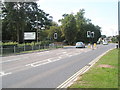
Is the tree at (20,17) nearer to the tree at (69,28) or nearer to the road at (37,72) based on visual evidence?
the tree at (69,28)

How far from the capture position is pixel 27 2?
2308 inches

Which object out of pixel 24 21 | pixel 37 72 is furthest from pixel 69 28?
pixel 37 72

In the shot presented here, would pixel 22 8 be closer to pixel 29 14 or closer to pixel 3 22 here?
pixel 29 14

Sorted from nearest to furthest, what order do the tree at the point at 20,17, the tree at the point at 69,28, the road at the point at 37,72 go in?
1. the road at the point at 37,72
2. the tree at the point at 20,17
3. the tree at the point at 69,28

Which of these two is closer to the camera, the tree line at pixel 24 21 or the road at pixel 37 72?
the road at pixel 37 72

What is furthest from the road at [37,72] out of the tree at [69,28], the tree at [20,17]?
the tree at [69,28]

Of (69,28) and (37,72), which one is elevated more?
(69,28)

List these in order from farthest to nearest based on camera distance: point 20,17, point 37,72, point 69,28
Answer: point 69,28 < point 20,17 < point 37,72

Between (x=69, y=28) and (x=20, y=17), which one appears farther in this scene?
(x=69, y=28)

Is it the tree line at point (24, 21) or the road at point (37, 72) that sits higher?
the tree line at point (24, 21)

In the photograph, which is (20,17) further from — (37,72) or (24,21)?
(37,72)

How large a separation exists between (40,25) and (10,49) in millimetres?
37555

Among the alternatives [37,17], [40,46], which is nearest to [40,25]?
[37,17]

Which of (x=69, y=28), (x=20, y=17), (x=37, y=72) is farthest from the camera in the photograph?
(x=69, y=28)
